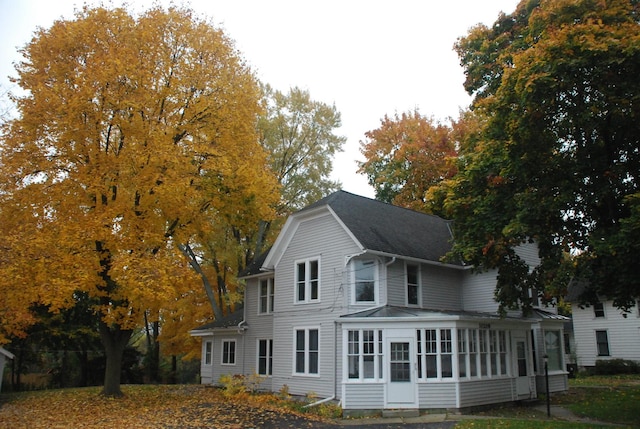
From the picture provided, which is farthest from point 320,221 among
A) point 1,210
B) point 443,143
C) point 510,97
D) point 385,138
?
point 385,138

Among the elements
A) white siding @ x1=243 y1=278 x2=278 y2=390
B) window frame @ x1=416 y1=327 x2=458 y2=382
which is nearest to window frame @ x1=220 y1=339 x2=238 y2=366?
white siding @ x1=243 y1=278 x2=278 y2=390

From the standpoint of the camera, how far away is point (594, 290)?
13.9 metres

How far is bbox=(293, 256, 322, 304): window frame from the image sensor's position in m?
20.5

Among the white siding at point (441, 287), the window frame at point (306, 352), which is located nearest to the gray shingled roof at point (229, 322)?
the window frame at point (306, 352)

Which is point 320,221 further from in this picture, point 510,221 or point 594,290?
point 594,290

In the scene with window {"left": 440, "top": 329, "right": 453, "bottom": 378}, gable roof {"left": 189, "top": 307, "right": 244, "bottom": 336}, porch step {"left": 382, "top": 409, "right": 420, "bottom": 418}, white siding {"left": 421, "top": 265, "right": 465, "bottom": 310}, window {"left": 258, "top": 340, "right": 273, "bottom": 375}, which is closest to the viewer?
porch step {"left": 382, "top": 409, "right": 420, "bottom": 418}

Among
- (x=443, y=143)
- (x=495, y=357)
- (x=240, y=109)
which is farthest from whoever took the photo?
(x=443, y=143)

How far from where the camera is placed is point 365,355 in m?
17.4

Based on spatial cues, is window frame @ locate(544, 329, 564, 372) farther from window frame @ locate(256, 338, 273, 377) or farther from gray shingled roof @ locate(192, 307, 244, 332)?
gray shingled roof @ locate(192, 307, 244, 332)

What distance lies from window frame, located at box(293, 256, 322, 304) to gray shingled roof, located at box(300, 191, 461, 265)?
7.31 feet

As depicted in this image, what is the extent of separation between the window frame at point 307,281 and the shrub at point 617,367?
Result: 64.9ft

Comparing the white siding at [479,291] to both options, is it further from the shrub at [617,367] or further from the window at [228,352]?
the shrub at [617,367]

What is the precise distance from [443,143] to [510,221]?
2046 centimetres

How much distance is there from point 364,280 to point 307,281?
2727 mm
